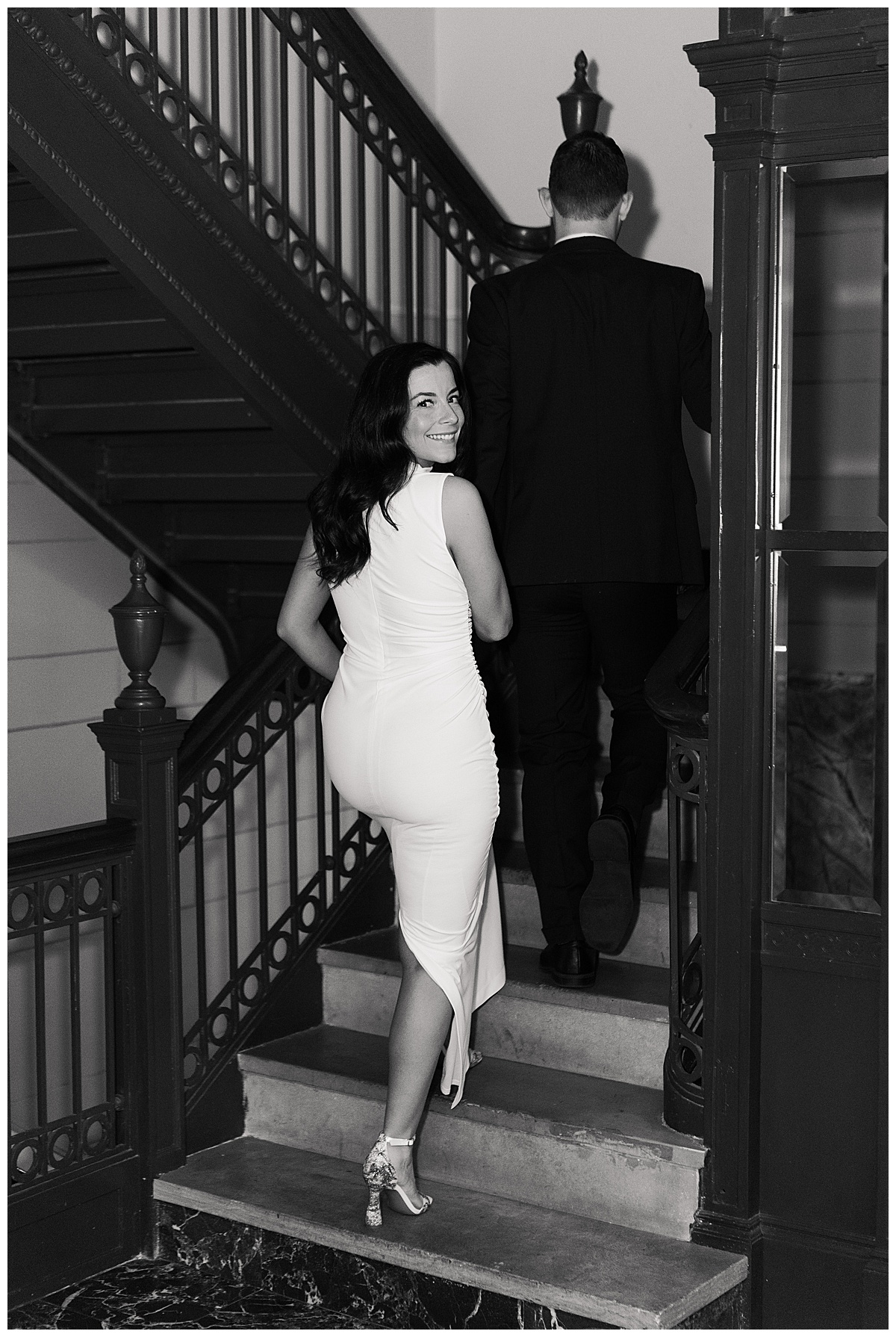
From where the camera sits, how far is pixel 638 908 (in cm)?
395

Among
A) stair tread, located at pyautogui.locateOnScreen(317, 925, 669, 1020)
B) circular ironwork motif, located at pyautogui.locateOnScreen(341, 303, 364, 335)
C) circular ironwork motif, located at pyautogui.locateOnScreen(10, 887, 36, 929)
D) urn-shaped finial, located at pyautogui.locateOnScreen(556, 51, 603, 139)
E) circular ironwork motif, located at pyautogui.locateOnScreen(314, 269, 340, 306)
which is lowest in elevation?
stair tread, located at pyautogui.locateOnScreen(317, 925, 669, 1020)

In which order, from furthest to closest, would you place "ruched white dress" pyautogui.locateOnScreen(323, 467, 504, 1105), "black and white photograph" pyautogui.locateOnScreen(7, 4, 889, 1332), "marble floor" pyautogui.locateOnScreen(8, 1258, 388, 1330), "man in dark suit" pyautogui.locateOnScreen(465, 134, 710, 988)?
"man in dark suit" pyautogui.locateOnScreen(465, 134, 710, 988) < "marble floor" pyautogui.locateOnScreen(8, 1258, 388, 1330) < "ruched white dress" pyautogui.locateOnScreen(323, 467, 504, 1105) < "black and white photograph" pyautogui.locateOnScreen(7, 4, 889, 1332)

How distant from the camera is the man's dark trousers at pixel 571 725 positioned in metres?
3.71

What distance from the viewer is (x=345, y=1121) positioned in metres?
3.72

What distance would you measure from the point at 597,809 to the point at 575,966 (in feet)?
1.87

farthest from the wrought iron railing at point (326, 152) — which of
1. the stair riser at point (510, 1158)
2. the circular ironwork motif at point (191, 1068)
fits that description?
the stair riser at point (510, 1158)

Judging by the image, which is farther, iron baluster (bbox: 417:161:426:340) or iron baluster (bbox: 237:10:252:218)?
iron baluster (bbox: 417:161:426:340)

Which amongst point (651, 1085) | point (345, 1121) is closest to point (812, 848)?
point (651, 1085)

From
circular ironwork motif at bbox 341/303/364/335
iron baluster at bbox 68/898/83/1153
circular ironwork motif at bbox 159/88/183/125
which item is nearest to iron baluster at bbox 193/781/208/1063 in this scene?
iron baluster at bbox 68/898/83/1153

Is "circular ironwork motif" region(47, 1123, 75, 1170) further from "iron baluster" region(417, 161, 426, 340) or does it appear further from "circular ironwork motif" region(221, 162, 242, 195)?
"iron baluster" region(417, 161, 426, 340)

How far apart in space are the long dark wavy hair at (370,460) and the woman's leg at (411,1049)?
848mm

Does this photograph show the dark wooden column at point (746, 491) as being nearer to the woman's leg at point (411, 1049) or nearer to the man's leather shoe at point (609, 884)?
the man's leather shoe at point (609, 884)

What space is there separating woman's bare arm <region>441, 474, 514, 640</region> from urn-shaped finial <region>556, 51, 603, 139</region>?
2.37 metres

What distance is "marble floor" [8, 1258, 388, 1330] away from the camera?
3.29 m
